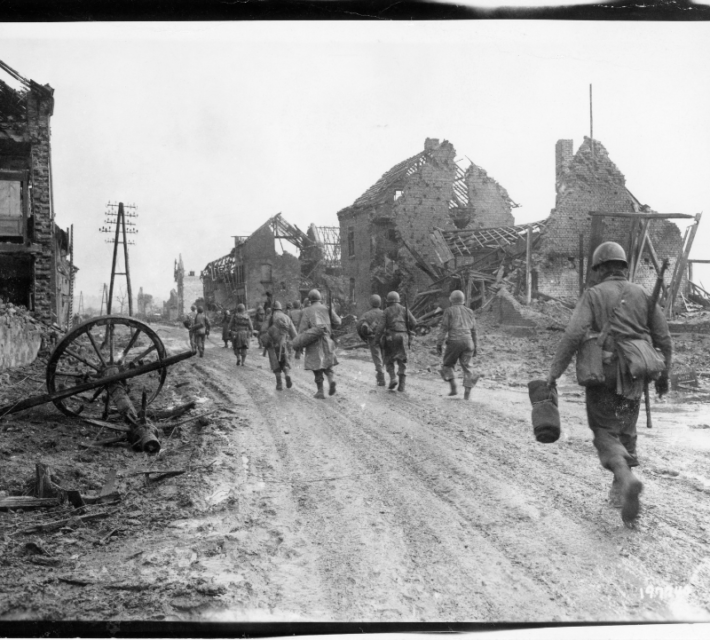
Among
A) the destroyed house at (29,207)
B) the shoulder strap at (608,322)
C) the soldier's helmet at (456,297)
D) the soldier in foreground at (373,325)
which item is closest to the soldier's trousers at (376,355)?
the soldier in foreground at (373,325)

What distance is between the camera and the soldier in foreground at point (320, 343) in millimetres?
7680

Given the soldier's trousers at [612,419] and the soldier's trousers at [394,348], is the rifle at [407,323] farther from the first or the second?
the soldier's trousers at [612,419]

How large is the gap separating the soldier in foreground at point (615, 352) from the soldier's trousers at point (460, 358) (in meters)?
2.28

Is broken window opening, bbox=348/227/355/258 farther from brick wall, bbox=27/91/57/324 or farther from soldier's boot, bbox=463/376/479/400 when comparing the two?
brick wall, bbox=27/91/57/324

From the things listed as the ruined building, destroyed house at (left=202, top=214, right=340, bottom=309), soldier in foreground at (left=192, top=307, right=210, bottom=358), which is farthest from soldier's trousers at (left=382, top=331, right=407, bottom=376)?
the ruined building

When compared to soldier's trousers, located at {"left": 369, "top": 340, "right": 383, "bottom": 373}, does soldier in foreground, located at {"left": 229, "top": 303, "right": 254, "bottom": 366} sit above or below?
above

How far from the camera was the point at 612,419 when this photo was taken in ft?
11.9

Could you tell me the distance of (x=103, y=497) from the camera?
13.2ft

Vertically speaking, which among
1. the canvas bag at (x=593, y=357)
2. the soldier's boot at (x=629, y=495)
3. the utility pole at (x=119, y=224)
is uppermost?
the utility pole at (x=119, y=224)

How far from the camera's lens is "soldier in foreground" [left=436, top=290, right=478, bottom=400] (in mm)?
6543

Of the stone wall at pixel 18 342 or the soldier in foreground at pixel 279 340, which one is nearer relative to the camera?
the stone wall at pixel 18 342

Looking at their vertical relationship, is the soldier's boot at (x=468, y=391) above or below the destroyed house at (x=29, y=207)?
below

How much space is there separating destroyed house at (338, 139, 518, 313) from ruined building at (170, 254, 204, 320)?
1544 mm

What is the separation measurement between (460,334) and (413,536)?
3.77 metres
